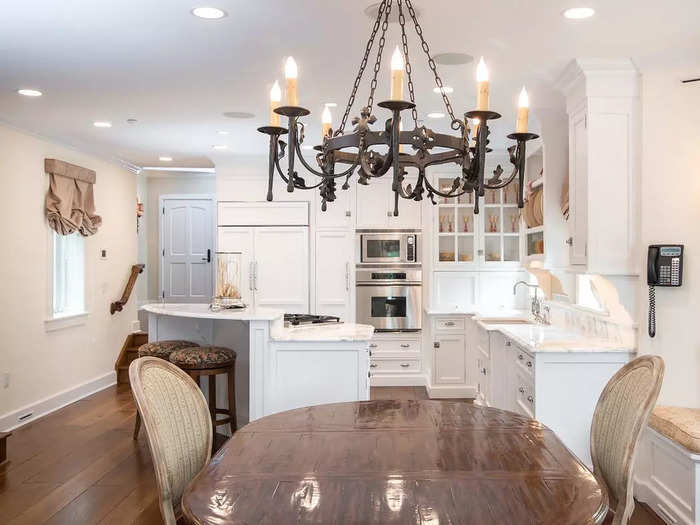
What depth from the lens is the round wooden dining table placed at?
1.50 metres

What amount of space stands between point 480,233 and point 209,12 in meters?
4.32

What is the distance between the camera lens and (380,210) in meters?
6.71

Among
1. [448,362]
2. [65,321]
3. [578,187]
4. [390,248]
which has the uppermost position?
[578,187]

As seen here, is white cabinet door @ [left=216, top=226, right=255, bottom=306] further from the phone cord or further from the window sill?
the phone cord

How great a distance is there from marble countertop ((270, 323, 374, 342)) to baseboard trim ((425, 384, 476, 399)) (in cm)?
236

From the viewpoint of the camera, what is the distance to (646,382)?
1.98 m

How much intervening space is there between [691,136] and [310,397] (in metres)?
2.61

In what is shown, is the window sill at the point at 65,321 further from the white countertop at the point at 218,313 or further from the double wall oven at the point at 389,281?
the double wall oven at the point at 389,281

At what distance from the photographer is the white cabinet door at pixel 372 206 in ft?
22.0

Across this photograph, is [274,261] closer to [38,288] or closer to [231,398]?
[38,288]

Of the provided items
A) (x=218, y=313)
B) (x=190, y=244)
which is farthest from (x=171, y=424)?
(x=190, y=244)

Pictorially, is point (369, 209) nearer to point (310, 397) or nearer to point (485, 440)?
point (310, 397)

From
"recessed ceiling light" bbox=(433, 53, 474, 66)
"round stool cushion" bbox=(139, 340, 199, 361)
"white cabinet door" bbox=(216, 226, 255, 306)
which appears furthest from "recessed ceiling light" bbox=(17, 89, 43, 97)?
"white cabinet door" bbox=(216, 226, 255, 306)

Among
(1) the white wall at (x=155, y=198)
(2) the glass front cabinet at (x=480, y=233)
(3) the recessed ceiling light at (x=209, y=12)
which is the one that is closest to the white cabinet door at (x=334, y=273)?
(2) the glass front cabinet at (x=480, y=233)
